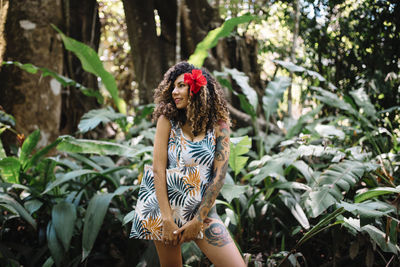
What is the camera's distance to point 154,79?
4.19 metres

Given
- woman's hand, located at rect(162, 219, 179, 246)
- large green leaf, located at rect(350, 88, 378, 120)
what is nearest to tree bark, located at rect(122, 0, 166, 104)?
large green leaf, located at rect(350, 88, 378, 120)

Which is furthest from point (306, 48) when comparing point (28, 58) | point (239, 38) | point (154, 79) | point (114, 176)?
point (28, 58)

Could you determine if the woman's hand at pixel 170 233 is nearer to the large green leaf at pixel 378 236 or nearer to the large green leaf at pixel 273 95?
the large green leaf at pixel 378 236

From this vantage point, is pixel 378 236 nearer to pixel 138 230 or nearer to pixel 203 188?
pixel 203 188

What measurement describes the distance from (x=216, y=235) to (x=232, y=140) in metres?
0.85

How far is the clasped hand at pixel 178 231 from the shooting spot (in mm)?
1296

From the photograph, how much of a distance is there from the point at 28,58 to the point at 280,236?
3.03 m

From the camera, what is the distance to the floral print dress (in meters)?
1.36

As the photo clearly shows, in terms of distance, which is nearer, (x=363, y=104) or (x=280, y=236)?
(x=280, y=236)

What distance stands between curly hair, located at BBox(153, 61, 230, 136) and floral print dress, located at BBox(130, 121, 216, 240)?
47 mm

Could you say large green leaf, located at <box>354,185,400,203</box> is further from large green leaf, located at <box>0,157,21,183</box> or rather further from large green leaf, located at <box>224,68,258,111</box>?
large green leaf, located at <box>0,157,21,183</box>

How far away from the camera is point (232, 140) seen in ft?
6.91

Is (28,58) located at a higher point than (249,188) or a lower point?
higher

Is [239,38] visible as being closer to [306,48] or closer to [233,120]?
[306,48]
